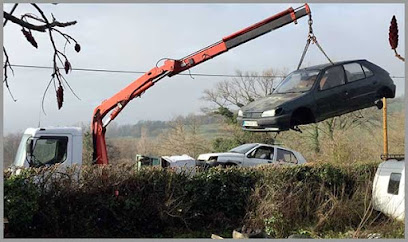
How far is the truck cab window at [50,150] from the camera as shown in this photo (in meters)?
8.15

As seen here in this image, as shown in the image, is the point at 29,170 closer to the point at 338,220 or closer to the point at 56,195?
the point at 56,195

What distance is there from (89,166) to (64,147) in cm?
68

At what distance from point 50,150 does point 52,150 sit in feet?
0.11

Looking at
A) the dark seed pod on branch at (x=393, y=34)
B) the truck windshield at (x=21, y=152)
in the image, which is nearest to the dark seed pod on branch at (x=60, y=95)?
the dark seed pod on branch at (x=393, y=34)

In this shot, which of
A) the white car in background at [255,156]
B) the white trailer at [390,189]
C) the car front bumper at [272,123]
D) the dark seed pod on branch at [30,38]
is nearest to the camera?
the dark seed pod on branch at [30,38]

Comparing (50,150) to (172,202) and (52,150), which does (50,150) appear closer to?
(52,150)

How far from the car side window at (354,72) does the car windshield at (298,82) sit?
0.38m

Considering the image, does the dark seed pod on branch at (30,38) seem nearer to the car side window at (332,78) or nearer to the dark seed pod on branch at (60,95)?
the dark seed pod on branch at (60,95)

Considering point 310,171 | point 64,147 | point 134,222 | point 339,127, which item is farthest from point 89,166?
point 339,127

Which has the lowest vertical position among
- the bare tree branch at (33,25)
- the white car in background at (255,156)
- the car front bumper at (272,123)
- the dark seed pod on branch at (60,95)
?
the white car in background at (255,156)

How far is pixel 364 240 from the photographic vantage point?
7.01 m

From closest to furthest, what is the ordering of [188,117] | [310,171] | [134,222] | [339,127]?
[134,222], [310,171], [339,127], [188,117]

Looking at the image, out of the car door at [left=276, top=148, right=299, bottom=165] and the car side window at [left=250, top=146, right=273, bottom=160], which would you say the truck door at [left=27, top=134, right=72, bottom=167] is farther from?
the car door at [left=276, top=148, right=299, bottom=165]

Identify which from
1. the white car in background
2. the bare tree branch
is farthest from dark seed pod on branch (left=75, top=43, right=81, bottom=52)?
the white car in background
